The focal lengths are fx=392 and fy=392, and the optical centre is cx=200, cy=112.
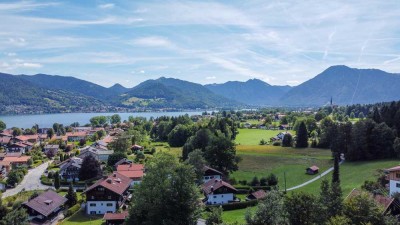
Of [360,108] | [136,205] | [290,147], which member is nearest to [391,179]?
[136,205]

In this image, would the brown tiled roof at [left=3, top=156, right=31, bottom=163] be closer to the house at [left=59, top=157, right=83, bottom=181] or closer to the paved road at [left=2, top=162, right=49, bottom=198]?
the paved road at [left=2, top=162, right=49, bottom=198]

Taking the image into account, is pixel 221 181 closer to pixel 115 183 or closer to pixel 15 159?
pixel 115 183

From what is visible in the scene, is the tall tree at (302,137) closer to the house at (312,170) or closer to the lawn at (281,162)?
the lawn at (281,162)

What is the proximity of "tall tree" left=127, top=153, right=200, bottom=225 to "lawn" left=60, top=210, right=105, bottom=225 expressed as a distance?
11.0m

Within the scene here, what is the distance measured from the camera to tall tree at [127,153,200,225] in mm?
35938

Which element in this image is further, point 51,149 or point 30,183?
point 51,149

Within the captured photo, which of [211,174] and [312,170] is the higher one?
[312,170]

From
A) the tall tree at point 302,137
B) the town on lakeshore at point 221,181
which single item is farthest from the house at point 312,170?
the tall tree at point 302,137

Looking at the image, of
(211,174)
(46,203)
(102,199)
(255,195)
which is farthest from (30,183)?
(255,195)

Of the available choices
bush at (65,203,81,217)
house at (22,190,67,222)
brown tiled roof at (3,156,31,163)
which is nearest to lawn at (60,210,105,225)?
bush at (65,203,81,217)

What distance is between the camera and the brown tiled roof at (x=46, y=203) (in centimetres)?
4825

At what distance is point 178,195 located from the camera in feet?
119

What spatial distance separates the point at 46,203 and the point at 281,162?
41681mm

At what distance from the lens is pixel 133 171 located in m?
68.0
